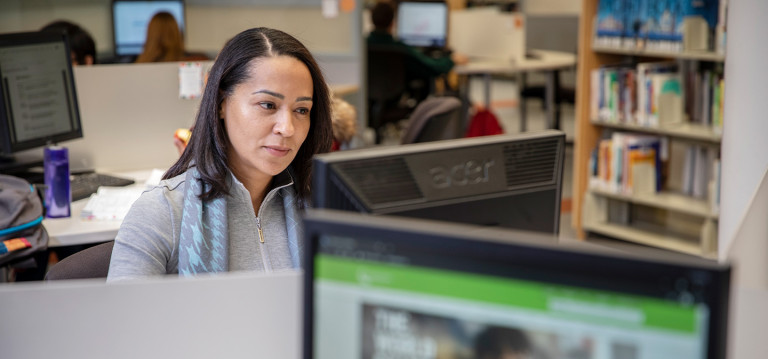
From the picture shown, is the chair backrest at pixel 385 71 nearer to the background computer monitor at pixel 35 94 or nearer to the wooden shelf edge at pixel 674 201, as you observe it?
the wooden shelf edge at pixel 674 201

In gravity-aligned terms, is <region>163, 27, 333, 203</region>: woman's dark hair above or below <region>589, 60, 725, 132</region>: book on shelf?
above

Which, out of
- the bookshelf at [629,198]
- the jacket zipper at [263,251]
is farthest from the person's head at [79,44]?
the jacket zipper at [263,251]

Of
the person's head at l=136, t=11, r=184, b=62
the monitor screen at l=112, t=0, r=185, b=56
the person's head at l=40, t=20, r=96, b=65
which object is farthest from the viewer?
the monitor screen at l=112, t=0, r=185, b=56

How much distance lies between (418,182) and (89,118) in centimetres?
254

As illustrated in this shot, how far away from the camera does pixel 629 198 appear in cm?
447

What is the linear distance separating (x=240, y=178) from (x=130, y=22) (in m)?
4.43

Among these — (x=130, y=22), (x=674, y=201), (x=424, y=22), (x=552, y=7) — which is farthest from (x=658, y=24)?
(x=552, y=7)

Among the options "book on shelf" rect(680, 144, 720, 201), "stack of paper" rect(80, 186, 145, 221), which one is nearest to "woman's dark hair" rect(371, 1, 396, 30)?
"book on shelf" rect(680, 144, 720, 201)

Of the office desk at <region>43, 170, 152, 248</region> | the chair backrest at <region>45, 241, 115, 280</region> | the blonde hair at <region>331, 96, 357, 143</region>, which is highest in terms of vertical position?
the blonde hair at <region>331, 96, 357, 143</region>

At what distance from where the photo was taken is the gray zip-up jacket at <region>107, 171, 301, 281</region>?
5.15ft

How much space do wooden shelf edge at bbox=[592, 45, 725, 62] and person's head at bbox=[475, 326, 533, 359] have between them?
354 centimetres

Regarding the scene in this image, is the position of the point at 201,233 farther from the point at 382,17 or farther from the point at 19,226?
the point at 382,17

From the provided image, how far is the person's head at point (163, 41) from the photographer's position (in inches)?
193

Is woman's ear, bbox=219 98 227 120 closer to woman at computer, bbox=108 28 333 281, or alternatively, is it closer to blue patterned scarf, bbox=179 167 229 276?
woman at computer, bbox=108 28 333 281
